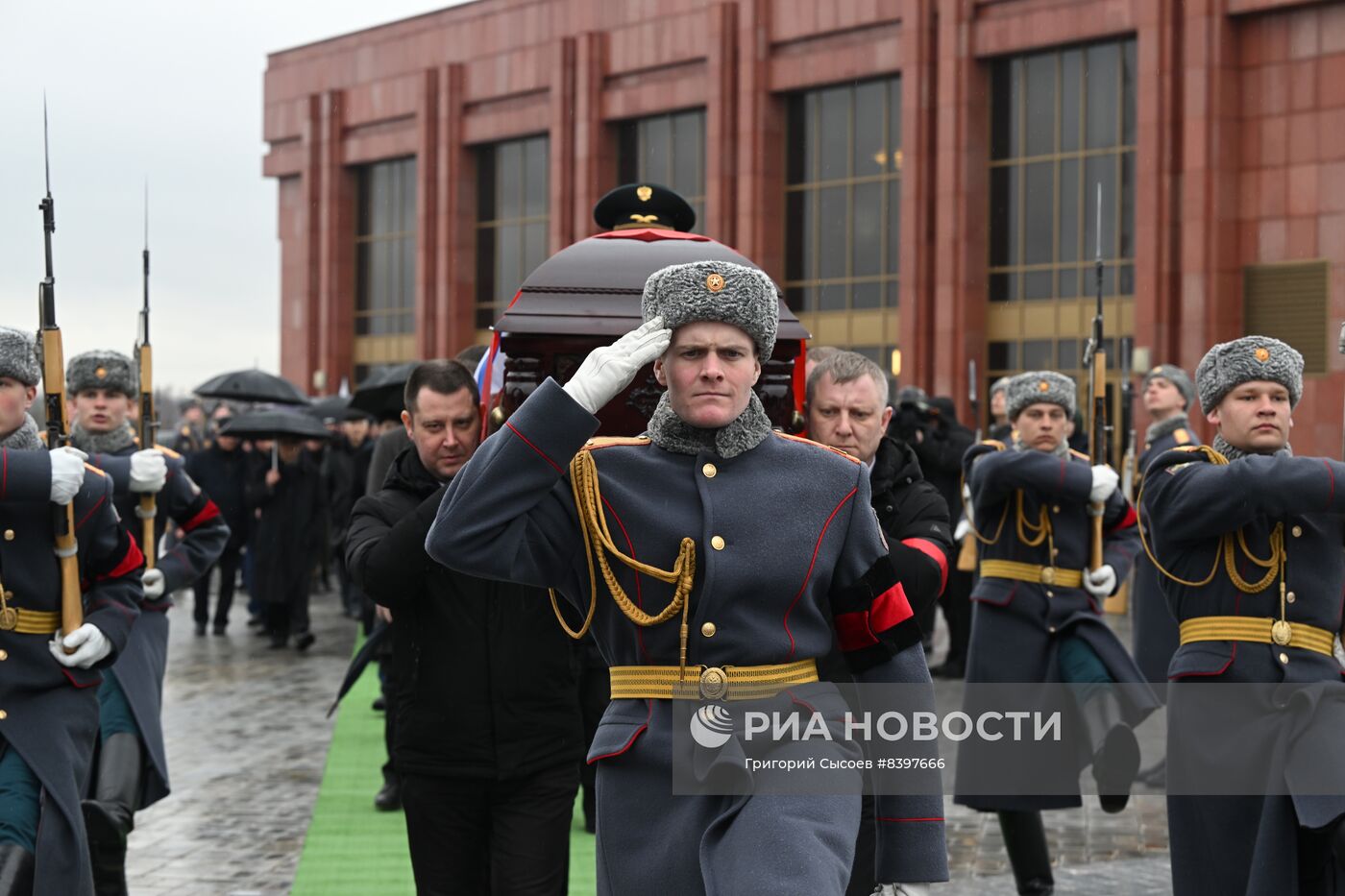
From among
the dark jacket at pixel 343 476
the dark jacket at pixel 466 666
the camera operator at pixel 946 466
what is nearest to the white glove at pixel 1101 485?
the dark jacket at pixel 466 666

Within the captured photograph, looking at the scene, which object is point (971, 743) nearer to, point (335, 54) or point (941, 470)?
point (941, 470)

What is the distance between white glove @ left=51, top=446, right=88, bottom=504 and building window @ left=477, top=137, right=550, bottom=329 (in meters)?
35.5

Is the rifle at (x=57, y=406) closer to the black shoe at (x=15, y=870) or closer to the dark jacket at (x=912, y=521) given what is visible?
the black shoe at (x=15, y=870)

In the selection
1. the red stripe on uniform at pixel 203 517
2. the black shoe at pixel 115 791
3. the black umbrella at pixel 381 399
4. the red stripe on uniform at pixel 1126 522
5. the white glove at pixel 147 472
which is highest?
the black umbrella at pixel 381 399

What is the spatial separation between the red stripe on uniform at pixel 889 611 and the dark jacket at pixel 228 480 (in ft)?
47.4

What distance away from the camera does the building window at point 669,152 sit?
37062 millimetres

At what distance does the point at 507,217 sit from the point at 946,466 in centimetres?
2933

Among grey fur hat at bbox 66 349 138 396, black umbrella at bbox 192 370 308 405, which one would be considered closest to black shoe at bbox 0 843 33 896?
grey fur hat at bbox 66 349 138 396

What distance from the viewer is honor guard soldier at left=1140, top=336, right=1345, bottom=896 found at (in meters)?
5.72

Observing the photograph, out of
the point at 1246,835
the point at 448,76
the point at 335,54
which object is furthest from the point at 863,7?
the point at 1246,835

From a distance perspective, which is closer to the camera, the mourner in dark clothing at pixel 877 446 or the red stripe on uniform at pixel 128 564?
the mourner in dark clothing at pixel 877 446

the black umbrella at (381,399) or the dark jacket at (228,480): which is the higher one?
the black umbrella at (381,399)

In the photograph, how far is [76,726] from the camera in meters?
5.91

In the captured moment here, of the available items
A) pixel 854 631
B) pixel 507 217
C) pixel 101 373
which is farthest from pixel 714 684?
pixel 507 217
